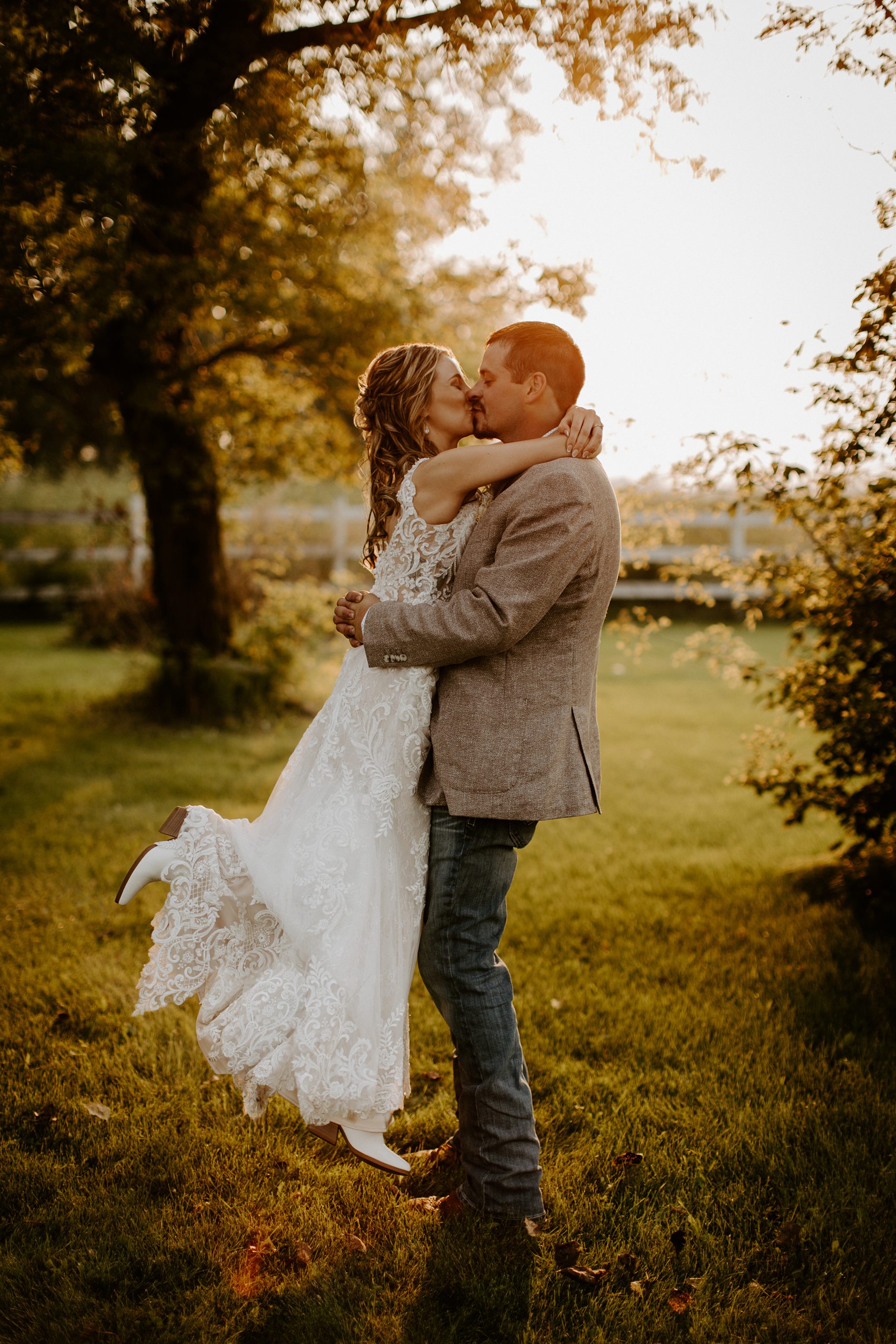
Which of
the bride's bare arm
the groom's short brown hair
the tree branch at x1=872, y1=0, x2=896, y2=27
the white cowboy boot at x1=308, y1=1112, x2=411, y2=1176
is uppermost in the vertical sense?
the tree branch at x1=872, y1=0, x2=896, y2=27

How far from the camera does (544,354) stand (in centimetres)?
259

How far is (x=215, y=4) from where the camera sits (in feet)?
14.3

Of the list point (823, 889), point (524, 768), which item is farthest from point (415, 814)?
point (823, 889)

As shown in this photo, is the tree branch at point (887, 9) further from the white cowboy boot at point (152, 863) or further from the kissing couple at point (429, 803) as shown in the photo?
the white cowboy boot at point (152, 863)

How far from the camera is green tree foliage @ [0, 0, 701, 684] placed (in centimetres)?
388

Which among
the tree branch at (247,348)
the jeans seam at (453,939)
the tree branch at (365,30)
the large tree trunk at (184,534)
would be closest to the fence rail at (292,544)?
the large tree trunk at (184,534)

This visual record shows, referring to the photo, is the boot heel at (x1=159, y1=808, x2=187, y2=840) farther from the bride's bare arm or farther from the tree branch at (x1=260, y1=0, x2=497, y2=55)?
the tree branch at (x1=260, y1=0, x2=497, y2=55)

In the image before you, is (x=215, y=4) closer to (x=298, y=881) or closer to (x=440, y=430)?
(x=440, y=430)

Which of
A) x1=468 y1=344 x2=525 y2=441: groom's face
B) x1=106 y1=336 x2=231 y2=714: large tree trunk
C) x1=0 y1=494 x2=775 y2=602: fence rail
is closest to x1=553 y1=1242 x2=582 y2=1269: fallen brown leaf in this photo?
x1=468 y1=344 x2=525 y2=441: groom's face

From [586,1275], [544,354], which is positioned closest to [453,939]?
[586,1275]

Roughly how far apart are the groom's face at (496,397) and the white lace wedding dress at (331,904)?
24 cm

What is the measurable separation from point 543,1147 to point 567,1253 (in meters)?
0.48

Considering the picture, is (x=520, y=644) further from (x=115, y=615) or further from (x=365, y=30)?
(x=115, y=615)

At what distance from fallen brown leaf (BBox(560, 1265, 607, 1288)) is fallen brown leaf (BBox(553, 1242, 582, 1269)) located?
0.07 feet
